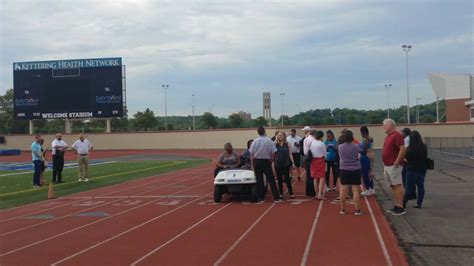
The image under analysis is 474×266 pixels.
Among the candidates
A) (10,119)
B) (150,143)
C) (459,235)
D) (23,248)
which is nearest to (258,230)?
(459,235)

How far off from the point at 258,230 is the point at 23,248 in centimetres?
400

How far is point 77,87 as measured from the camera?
2109 inches

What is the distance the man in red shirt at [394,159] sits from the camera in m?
10.7

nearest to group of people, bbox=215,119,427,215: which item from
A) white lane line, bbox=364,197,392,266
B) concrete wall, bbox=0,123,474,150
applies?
white lane line, bbox=364,197,392,266

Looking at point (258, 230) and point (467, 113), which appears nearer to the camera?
point (258, 230)

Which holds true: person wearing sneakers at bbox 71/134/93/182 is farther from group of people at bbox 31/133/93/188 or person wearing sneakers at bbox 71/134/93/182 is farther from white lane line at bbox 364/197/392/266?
white lane line at bbox 364/197/392/266

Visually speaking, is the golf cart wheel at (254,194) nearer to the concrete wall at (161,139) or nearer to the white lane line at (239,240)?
the white lane line at (239,240)

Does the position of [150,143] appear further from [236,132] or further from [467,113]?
[467,113]

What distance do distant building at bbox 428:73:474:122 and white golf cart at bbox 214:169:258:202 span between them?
233ft

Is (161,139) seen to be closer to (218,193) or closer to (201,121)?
(201,121)

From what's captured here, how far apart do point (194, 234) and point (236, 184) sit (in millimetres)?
4098

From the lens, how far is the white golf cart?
13.4m

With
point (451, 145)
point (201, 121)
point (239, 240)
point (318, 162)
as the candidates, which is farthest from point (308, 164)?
point (201, 121)

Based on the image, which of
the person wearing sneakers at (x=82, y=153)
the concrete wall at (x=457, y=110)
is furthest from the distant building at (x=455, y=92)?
→ the person wearing sneakers at (x=82, y=153)
